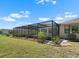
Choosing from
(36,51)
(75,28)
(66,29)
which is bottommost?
(36,51)

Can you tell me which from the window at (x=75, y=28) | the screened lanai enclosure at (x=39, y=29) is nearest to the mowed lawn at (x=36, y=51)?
the screened lanai enclosure at (x=39, y=29)

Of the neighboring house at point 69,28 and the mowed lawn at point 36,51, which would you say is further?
the neighboring house at point 69,28

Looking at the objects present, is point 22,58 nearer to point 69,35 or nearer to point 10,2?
point 10,2

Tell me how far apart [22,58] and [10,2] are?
9.91m

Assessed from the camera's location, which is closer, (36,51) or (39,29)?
A: (36,51)

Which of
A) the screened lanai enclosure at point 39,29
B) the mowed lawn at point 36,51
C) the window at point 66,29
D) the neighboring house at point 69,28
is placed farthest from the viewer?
the window at point 66,29

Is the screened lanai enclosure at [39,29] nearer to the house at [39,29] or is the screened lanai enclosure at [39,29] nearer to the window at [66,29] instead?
the house at [39,29]

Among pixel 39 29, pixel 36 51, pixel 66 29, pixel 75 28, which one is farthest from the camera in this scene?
pixel 39 29

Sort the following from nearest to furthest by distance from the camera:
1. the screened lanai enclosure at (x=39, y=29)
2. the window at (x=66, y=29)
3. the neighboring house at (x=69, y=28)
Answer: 1. the screened lanai enclosure at (x=39, y=29)
2. the neighboring house at (x=69, y=28)
3. the window at (x=66, y=29)

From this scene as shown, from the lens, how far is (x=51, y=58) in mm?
7293

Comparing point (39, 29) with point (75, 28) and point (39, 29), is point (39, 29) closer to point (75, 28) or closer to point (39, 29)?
point (39, 29)

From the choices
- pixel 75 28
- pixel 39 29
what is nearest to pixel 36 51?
pixel 75 28

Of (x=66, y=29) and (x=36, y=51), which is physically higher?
(x=66, y=29)

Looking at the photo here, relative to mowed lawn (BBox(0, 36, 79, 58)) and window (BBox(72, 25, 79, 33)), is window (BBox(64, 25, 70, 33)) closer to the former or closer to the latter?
window (BBox(72, 25, 79, 33))
